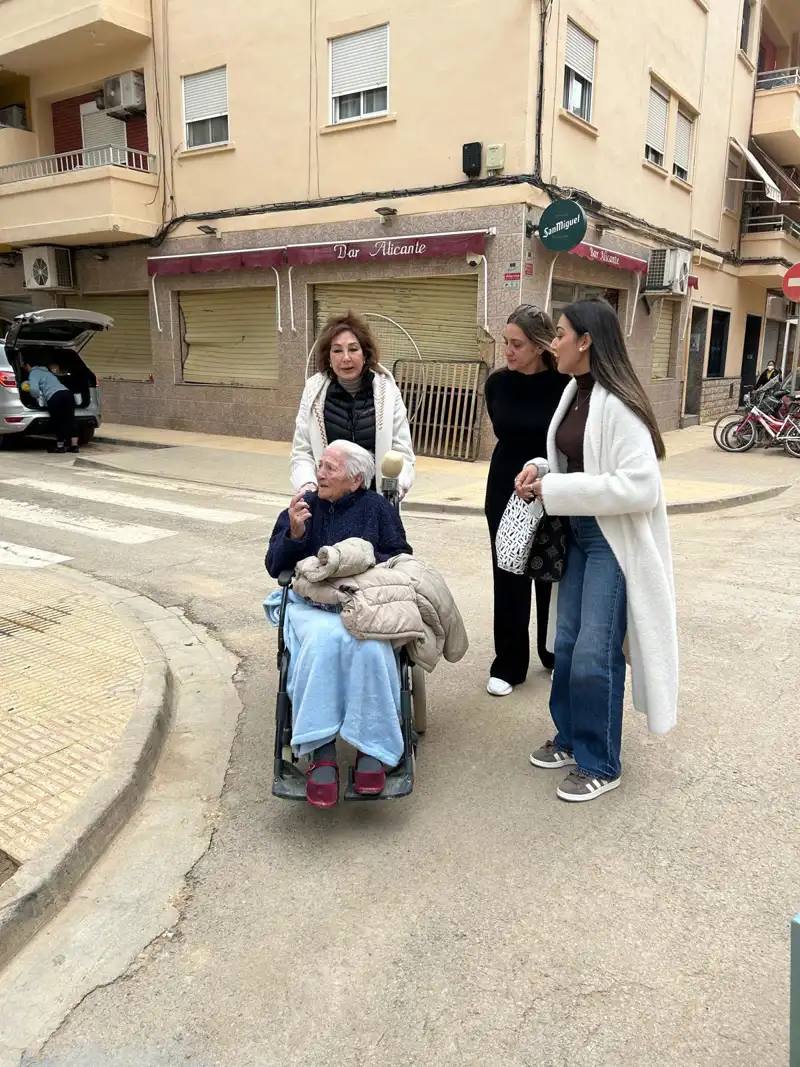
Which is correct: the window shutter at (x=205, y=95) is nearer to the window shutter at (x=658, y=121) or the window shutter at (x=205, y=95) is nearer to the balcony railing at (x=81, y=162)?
the balcony railing at (x=81, y=162)

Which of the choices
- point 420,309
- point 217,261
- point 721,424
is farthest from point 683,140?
point 217,261

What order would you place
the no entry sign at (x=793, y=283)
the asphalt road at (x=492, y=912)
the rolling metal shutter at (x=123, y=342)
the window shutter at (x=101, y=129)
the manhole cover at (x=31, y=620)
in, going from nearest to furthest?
the asphalt road at (x=492, y=912)
the manhole cover at (x=31, y=620)
the no entry sign at (x=793, y=283)
the window shutter at (x=101, y=129)
the rolling metal shutter at (x=123, y=342)

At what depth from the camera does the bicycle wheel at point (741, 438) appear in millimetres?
14227

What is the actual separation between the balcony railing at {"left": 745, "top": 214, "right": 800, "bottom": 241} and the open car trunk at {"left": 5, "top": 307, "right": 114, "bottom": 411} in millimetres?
15240

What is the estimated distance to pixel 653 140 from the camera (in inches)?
587

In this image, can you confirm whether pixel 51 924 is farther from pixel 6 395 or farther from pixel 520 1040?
pixel 6 395

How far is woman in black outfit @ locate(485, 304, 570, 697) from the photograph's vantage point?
3.73 m

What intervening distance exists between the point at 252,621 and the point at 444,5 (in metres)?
10.0

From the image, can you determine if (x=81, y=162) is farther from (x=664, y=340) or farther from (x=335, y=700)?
(x=335, y=700)

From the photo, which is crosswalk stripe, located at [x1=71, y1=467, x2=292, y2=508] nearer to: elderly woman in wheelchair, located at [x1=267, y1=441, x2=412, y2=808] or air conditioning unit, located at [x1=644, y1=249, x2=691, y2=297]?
elderly woman in wheelchair, located at [x1=267, y1=441, x2=412, y2=808]

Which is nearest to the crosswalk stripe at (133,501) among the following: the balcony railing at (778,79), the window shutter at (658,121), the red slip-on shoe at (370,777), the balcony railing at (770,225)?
the red slip-on shoe at (370,777)

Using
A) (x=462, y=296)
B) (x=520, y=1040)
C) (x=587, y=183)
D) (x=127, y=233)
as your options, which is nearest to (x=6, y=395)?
(x=127, y=233)

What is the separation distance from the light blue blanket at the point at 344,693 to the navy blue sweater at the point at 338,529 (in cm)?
42

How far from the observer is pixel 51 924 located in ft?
8.57
